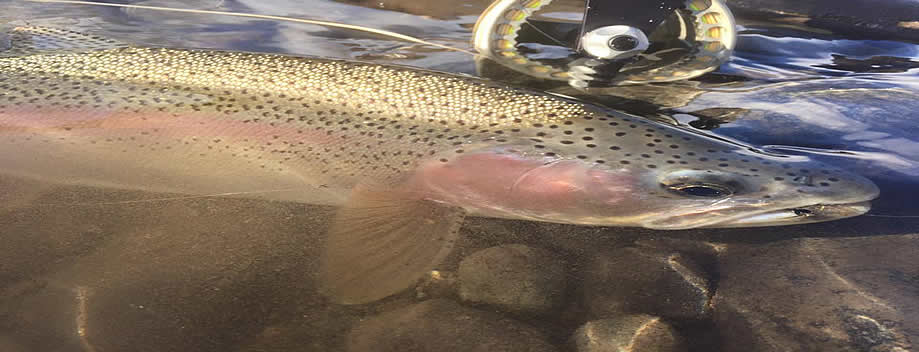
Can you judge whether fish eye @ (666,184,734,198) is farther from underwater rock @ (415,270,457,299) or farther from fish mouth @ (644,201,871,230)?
underwater rock @ (415,270,457,299)

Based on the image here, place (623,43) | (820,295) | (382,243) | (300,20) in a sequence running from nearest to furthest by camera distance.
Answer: (820,295) → (382,243) → (623,43) → (300,20)

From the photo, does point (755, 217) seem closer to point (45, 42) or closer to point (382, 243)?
point (382, 243)

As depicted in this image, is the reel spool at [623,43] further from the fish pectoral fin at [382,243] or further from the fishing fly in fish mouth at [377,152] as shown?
the fish pectoral fin at [382,243]

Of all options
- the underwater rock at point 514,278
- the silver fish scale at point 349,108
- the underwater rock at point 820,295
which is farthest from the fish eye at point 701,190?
the underwater rock at point 514,278

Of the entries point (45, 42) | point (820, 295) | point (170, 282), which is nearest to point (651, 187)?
point (820, 295)

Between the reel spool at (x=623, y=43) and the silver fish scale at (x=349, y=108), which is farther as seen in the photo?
the reel spool at (x=623, y=43)

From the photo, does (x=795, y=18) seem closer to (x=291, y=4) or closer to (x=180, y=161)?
(x=291, y=4)

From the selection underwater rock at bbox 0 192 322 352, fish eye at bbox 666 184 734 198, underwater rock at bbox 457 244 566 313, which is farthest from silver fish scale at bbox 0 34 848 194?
underwater rock at bbox 457 244 566 313
